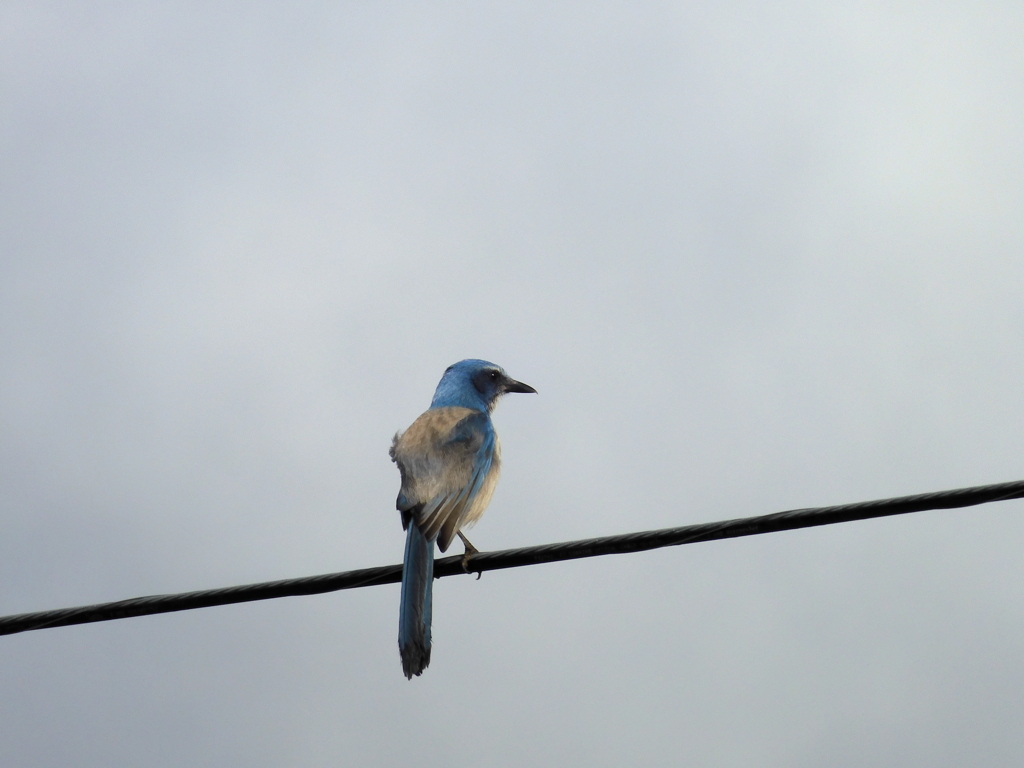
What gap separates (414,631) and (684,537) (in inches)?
95.1

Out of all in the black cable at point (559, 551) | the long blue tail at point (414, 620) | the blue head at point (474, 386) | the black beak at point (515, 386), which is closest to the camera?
the black cable at point (559, 551)

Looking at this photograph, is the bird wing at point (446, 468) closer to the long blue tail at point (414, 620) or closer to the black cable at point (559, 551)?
the long blue tail at point (414, 620)

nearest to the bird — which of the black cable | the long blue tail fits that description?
the long blue tail

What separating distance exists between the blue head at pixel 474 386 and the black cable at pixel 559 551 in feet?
14.3

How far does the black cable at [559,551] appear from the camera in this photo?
5293mm

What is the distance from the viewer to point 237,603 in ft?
19.7

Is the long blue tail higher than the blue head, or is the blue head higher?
the blue head

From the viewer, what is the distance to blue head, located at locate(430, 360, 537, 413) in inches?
428

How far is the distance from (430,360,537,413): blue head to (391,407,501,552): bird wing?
573 mm

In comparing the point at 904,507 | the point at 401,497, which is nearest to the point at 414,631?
the point at 401,497

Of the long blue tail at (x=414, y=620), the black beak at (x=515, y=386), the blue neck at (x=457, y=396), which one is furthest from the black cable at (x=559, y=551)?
the black beak at (x=515, y=386)

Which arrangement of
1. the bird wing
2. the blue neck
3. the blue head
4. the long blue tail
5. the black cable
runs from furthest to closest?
the blue head, the blue neck, the bird wing, the long blue tail, the black cable

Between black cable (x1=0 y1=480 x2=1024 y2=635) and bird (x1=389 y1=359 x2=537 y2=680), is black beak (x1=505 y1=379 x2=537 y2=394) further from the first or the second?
black cable (x1=0 y1=480 x2=1024 y2=635)

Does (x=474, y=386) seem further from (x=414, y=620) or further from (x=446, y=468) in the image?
(x=414, y=620)
